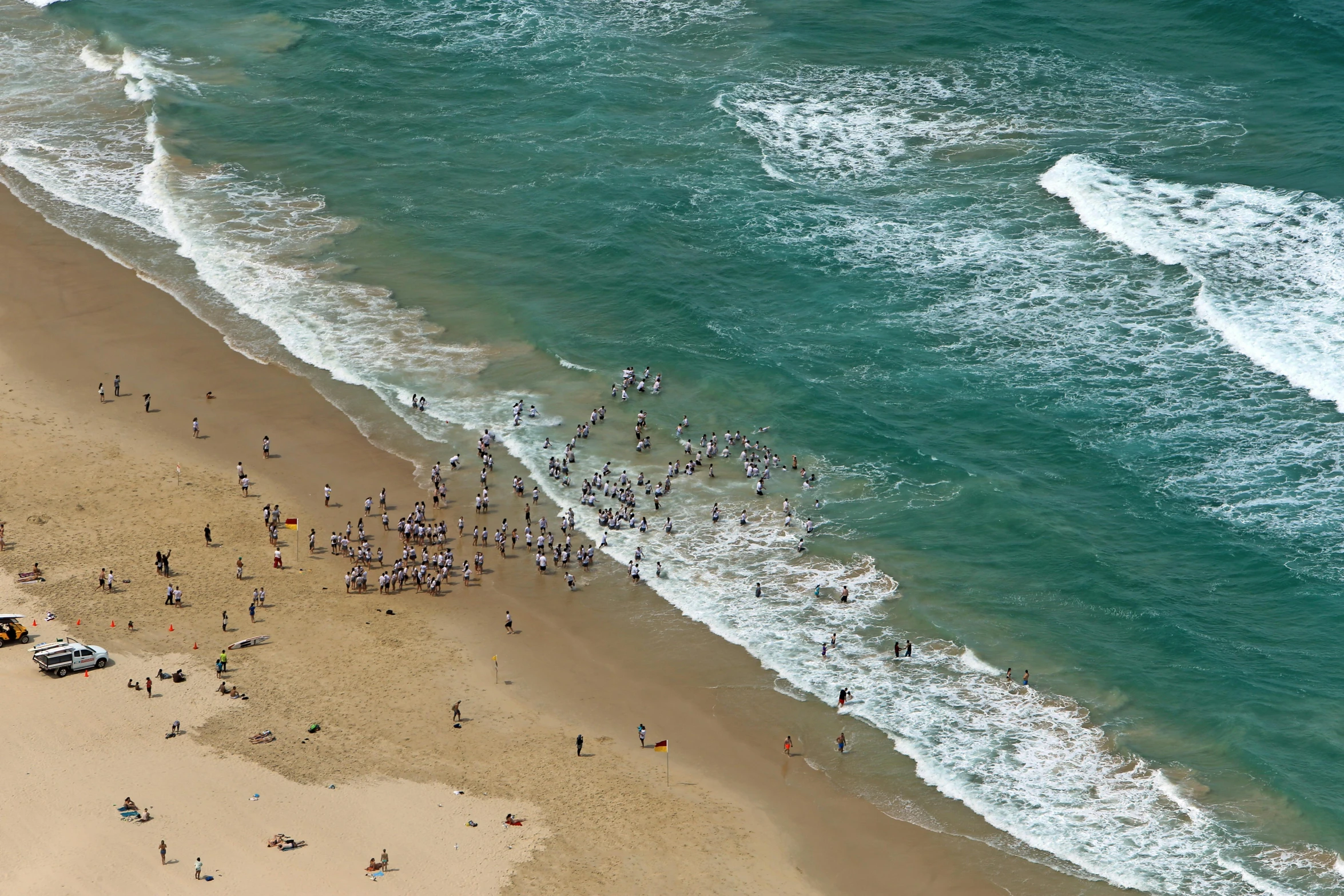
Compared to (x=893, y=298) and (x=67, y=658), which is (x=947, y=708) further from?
(x=67, y=658)

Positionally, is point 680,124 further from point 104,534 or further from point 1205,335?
point 104,534

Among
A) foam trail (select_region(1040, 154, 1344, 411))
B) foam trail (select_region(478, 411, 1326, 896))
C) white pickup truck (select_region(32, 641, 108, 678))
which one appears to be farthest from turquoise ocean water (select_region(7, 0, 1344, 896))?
white pickup truck (select_region(32, 641, 108, 678))

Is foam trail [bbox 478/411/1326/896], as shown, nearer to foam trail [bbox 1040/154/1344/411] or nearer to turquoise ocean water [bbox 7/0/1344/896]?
turquoise ocean water [bbox 7/0/1344/896]

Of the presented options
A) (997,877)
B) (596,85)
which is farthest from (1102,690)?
(596,85)

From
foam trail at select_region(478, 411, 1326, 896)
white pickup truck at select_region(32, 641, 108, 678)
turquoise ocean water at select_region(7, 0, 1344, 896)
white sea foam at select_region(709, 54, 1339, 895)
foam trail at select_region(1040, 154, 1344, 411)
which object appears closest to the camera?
foam trail at select_region(478, 411, 1326, 896)

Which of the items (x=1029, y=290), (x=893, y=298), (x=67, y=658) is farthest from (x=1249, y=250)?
(x=67, y=658)
